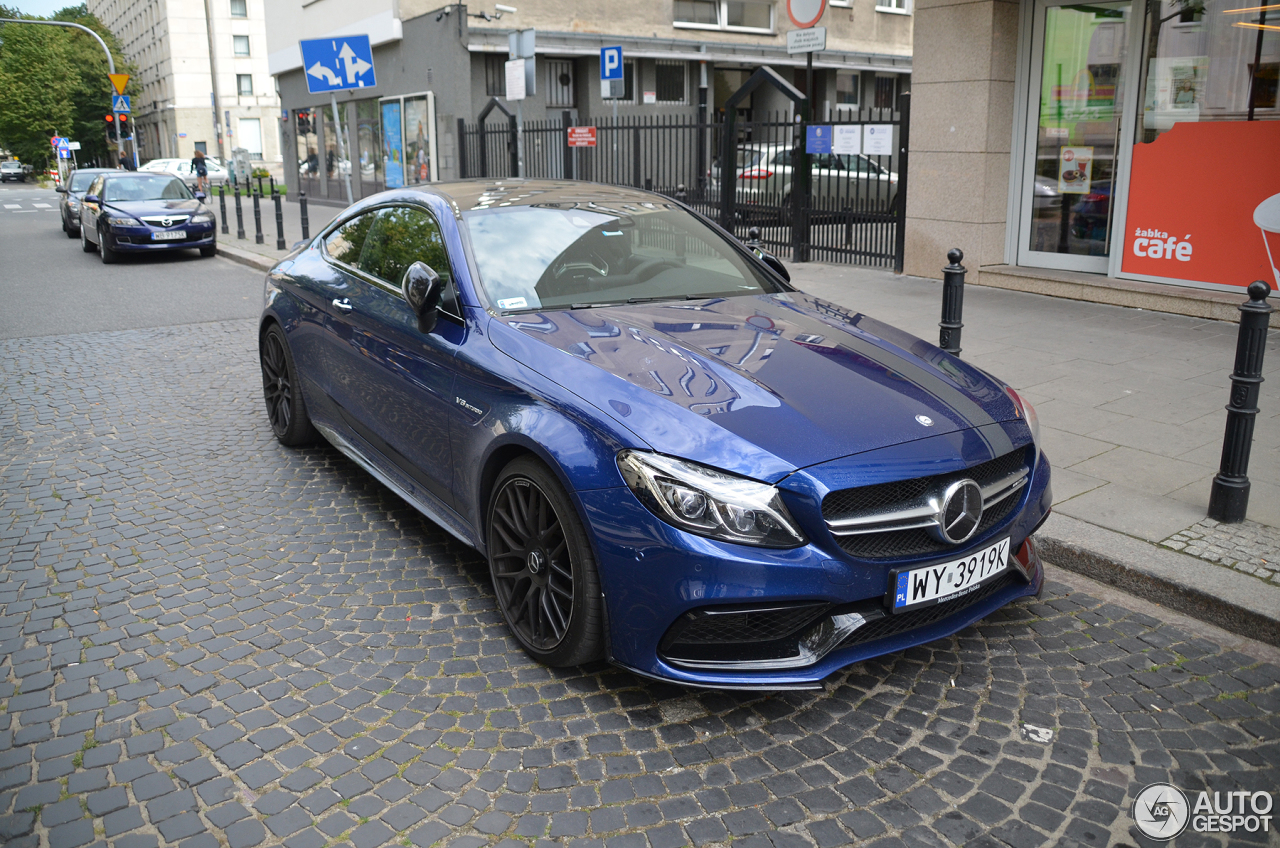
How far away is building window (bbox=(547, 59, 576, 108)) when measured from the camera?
970 inches

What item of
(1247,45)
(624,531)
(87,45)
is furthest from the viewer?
(87,45)

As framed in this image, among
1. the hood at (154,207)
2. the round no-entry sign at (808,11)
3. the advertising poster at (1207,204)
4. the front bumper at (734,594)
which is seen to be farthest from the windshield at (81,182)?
the front bumper at (734,594)

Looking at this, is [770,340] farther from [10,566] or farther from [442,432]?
[10,566]

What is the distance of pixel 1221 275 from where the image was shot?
888 centimetres

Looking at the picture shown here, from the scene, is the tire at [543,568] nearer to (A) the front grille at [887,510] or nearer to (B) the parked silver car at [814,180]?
(A) the front grille at [887,510]

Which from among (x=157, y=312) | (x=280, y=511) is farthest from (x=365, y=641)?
(x=157, y=312)

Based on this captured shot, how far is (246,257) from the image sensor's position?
53.2 feet

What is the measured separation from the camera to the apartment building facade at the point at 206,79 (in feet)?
203

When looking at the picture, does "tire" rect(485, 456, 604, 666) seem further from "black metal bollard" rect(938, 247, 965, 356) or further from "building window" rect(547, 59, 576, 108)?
"building window" rect(547, 59, 576, 108)

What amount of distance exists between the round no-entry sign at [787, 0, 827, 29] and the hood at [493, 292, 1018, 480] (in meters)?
8.61

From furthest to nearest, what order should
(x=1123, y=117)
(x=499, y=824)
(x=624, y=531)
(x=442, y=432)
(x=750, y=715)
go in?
(x=1123, y=117) → (x=442, y=432) → (x=750, y=715) → (x=624, y=531) → (x=499, y=824)

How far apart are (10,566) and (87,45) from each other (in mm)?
89398

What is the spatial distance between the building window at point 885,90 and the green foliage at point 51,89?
63778 millimetres

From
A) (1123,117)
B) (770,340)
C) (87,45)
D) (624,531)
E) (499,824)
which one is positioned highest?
(87,45)
